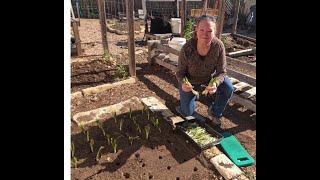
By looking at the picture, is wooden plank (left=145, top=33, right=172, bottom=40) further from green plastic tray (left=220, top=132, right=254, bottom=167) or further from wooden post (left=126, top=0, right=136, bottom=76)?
green plastic tray (left=220, top=132, right=254, bottom=167)

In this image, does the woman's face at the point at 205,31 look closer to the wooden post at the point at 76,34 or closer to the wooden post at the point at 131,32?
the wooden post at the point at 131,32

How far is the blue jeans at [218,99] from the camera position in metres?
3.65

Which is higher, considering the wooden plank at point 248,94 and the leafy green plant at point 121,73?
the leafy green plant at point 121,73

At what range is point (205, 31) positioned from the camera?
3342 millimetres

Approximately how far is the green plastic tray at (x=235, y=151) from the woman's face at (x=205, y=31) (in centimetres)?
124

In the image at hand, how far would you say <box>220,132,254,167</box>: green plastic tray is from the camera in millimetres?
3031

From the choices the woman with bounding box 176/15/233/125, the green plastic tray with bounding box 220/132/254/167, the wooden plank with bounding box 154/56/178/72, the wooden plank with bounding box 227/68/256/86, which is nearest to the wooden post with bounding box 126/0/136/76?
the wooden plank with bounding box 154/56/178/72

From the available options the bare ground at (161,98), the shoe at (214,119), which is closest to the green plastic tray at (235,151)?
the bare ground at (161,98)

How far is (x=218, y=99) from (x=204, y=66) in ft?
1.65

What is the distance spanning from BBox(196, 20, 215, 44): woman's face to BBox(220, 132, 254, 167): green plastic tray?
1.24 meters

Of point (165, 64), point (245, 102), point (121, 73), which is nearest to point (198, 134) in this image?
point (245, 102)

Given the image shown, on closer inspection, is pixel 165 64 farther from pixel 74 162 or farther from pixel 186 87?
pixel 74 162

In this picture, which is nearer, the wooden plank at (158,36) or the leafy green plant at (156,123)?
the leafy green plant at (156,123)
